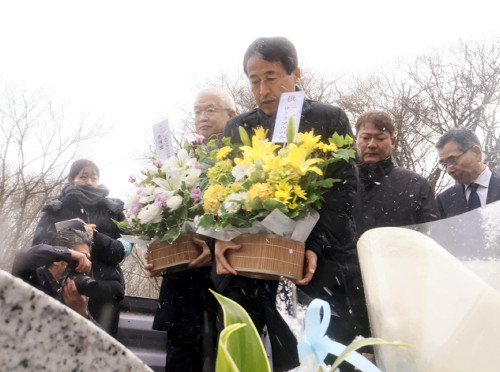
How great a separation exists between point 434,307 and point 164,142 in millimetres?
2503

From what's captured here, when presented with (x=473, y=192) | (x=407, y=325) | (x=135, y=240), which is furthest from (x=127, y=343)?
(x=407, y=325)

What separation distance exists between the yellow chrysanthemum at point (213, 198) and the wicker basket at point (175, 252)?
0.38 meters

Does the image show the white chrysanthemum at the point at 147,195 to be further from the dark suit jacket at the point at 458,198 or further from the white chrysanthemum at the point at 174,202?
the dark suit jacket at the point at 458,198

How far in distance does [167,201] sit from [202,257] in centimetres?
33

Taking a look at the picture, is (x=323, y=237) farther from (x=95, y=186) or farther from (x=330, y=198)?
(x=95, y=186)

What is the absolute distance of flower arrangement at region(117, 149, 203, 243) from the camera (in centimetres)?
278

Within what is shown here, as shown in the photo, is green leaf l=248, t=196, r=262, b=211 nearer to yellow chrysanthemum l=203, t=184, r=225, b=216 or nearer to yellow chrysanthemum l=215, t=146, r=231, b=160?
yellow chrysanthemum l=203, t=184, r=225, b=216

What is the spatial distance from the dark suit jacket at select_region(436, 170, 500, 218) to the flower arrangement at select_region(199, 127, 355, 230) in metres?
1.54

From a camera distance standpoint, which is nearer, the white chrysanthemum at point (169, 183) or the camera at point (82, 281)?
the white chrysanthemum at point (169, 183)

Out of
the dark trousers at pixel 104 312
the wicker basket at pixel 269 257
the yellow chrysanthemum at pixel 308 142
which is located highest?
the yellow chrysanthemum at pixel 308 142

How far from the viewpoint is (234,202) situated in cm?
234

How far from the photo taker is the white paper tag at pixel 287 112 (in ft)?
7.92

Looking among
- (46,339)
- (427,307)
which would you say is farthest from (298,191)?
(46,339)

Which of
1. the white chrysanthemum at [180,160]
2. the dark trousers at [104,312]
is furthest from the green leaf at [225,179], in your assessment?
the dark trousers at [104,312]
